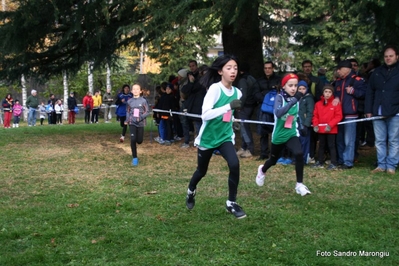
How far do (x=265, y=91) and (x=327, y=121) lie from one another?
1843 mm

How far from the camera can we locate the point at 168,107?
1616 centimetres

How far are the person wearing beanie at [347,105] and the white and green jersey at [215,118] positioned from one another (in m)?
4.68

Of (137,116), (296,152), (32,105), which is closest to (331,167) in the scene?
(296,152)

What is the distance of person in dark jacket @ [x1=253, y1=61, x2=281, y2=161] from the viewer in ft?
40.6

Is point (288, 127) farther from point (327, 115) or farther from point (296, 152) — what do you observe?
point (327, 115)

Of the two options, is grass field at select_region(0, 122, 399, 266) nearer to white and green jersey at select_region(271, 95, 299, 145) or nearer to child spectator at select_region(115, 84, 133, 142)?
white and green jersey at select_region(271, 95, 299, 145)

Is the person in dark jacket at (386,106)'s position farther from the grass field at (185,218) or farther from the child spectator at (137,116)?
the child spectator at (137,116)

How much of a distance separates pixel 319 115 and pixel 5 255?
7.46 meters

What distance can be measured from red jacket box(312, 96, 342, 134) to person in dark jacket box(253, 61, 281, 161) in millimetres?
998

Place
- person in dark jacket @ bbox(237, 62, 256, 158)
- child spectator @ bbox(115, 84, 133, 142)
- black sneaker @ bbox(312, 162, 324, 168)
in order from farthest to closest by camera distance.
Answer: child spectator @ bbox(115, 84, 133, 142), person in dark jacket @ bbox(237, 62, 256, 158), black sneaker @ bbox(312, 162, 324, 168)

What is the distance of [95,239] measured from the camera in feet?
21.8

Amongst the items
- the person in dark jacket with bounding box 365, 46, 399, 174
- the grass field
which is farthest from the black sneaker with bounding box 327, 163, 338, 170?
the person in dark jacket with bounding box 365, 46, 399, 174

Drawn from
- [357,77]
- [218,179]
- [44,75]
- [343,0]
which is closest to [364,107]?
[357,77]

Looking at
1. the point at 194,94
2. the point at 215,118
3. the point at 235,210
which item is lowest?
the point at 235,210
